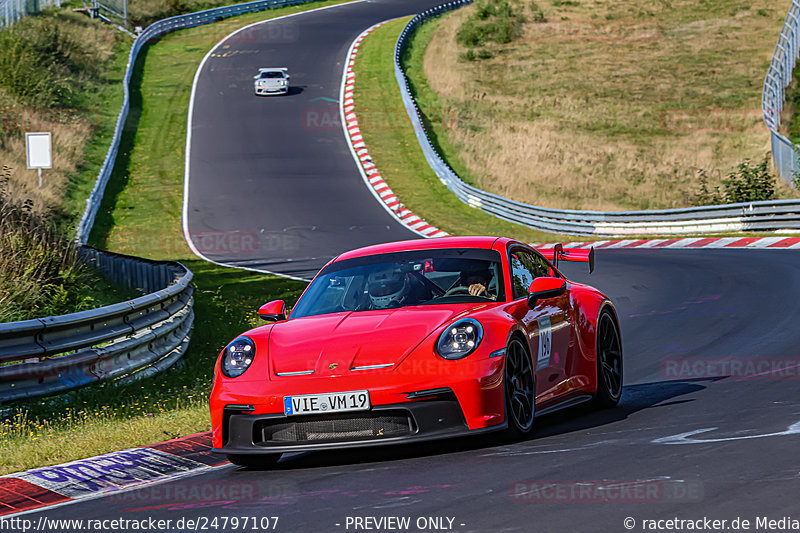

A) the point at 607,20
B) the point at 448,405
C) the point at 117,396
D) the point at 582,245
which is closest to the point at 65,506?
the point at 448,405

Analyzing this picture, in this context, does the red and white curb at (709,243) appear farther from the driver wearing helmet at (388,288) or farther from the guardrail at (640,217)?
the driver wearing helmet at (388,288)

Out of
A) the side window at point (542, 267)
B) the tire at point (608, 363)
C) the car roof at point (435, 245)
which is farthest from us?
the side window at point (542, 267)

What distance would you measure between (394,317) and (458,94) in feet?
153

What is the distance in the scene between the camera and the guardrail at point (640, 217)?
2941 centimetres

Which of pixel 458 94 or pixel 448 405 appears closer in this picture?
pixel 448 405

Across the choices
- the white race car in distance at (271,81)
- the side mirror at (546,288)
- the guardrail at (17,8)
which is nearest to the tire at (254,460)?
the side mirror at (546,288)

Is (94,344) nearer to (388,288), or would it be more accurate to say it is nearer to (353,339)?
(388,288)

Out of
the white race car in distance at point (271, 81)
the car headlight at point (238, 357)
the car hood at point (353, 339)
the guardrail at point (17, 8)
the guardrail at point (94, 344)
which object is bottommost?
the guardrail at point (94, 344)

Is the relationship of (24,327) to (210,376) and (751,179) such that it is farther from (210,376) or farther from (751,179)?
(751,179)

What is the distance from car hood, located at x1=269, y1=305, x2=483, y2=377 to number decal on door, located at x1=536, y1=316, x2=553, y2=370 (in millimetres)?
637

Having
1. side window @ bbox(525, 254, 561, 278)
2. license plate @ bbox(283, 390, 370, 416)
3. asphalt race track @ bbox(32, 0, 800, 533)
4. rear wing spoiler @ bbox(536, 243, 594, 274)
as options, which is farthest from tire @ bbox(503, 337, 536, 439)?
rear wing spoiler @ bbox(536, 243, 594, 274)

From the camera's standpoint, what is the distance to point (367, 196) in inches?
1470

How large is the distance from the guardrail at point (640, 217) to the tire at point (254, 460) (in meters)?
23.6

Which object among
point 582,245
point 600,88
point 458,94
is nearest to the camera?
point 582,245
